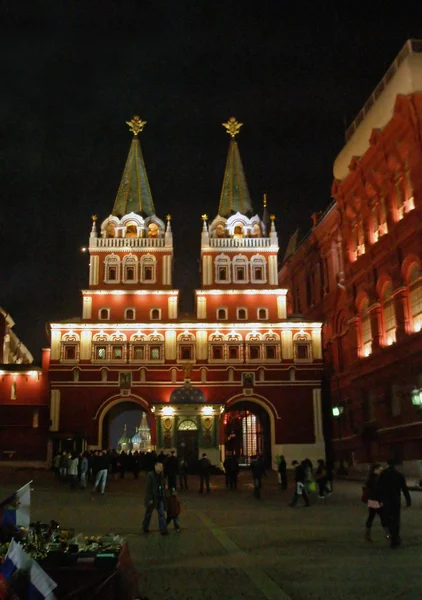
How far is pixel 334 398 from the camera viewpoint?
50469 mm

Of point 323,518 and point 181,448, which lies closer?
point 323,518

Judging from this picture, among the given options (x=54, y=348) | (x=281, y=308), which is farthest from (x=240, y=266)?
(x=54, y=348)

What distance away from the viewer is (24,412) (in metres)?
52.4

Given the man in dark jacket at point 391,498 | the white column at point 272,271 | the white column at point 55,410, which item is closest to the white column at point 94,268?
the white column at point 55,410

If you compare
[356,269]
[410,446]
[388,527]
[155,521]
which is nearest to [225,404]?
[356,269]

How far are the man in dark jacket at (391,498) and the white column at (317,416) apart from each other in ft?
130

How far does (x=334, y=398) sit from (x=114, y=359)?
55.9 feet

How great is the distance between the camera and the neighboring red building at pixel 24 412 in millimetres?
51562

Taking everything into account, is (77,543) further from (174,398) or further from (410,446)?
(174,398)

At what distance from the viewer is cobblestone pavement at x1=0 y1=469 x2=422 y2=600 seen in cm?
866

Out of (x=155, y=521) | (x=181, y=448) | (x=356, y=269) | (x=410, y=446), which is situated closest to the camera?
(x=155, y=521)

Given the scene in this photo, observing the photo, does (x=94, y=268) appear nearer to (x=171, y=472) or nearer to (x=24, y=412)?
(x=24, y=412)

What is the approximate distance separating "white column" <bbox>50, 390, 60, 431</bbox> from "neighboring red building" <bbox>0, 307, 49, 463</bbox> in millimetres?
1832

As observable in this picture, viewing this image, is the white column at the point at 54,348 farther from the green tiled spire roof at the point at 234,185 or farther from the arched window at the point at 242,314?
the green tiled spire roof at the point at 234,185
